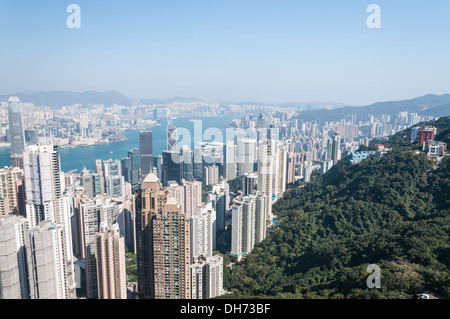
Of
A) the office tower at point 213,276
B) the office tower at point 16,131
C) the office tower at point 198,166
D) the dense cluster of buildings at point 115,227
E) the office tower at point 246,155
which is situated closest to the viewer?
the dense cluster of buildings at point 115,227

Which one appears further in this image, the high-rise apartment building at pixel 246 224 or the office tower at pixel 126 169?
the office tower at pixel 126 169

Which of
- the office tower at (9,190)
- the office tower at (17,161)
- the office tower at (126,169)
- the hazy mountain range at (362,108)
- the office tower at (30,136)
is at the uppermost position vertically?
the hazy mountain range at (362,108)

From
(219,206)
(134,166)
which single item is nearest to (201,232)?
(219,206)

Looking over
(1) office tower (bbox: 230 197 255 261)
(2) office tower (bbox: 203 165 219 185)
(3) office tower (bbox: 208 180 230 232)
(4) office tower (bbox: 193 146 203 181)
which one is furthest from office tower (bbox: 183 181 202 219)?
(4) office tower (bbox: 193 146 203 181)

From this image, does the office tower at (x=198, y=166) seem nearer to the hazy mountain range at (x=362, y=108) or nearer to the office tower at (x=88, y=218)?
the hazy mountain range at (x=362, y=108)

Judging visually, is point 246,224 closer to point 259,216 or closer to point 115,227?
point 259,216

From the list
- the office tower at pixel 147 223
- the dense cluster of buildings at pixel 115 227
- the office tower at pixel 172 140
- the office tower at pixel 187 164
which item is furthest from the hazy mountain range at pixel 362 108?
the office tower at pixel 147 223
